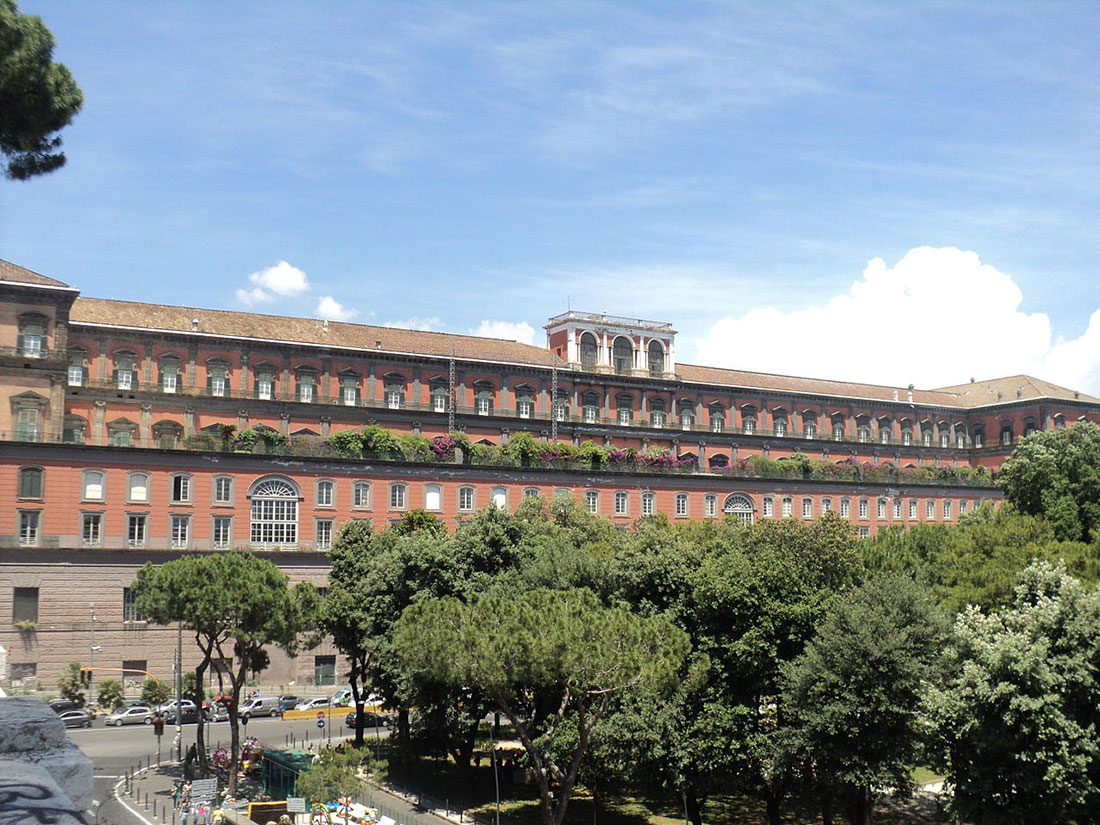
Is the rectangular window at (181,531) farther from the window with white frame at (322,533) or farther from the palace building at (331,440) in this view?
the window with white frame at (322,533)

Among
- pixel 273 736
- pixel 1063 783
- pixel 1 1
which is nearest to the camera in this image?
pixel 1 1

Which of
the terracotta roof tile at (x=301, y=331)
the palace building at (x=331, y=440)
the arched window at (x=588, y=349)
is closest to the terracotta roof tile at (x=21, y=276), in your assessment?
the palace building at (x=331, y=440)

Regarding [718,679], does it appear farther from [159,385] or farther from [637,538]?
[159,385]

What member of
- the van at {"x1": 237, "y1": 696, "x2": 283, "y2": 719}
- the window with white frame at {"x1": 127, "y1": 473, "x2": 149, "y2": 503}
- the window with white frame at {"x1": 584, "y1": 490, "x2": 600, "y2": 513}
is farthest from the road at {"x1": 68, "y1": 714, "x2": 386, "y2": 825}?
the window with white frame at {"x1": 584, "y1": 490, "x2": 600, "y2": 513}

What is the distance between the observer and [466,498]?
226 ft

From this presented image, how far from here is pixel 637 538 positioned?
128 feet

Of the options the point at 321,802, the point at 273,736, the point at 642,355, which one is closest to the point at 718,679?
the point at 321,802

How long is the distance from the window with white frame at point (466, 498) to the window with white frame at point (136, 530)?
779 inches

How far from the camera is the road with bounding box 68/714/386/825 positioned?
41.8 metres

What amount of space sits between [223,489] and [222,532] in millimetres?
2616

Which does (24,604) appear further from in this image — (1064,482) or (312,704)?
(1064,482)

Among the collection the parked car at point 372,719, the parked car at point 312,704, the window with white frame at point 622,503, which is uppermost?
the window with white frame at point 622,503

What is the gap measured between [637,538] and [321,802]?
14.8 m

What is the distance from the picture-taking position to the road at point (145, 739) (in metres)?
41.8
